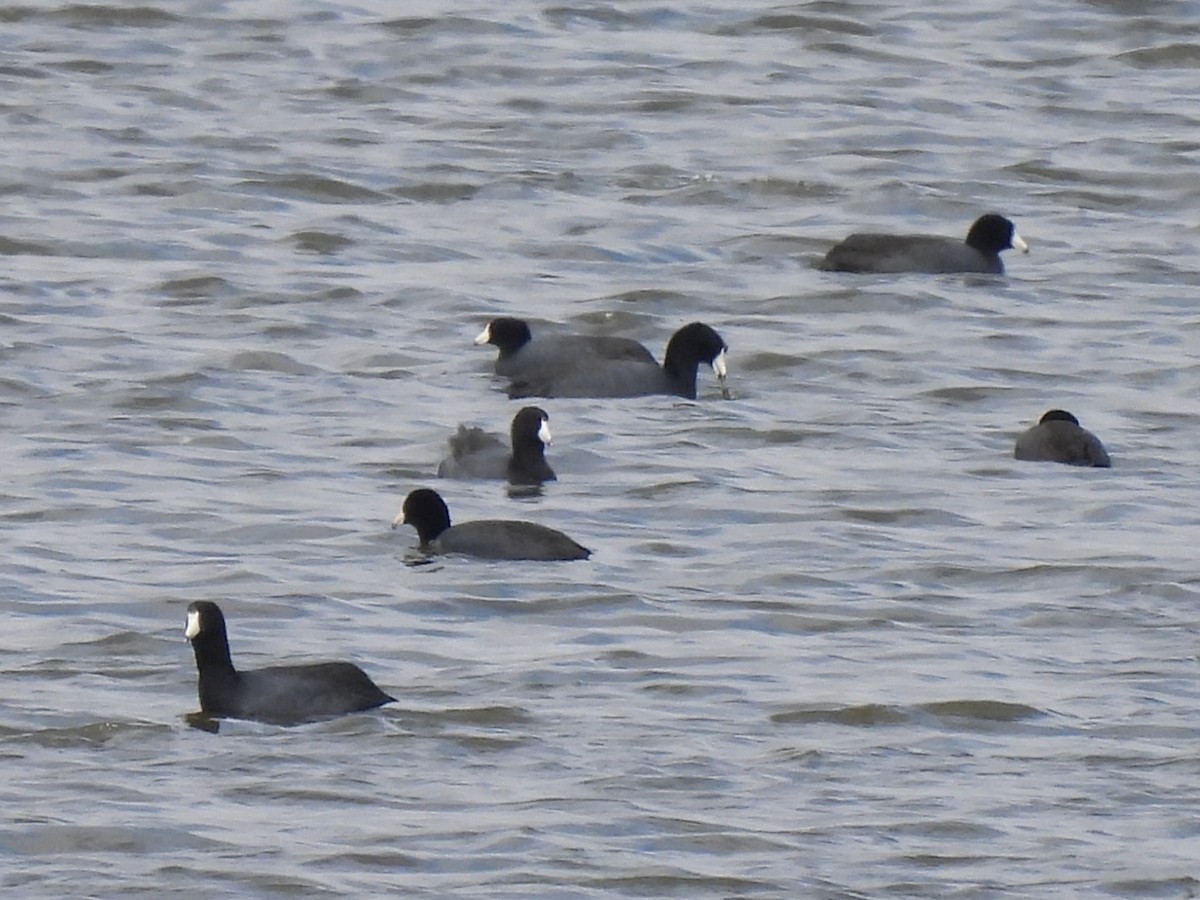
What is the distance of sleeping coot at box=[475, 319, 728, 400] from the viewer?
1761cm

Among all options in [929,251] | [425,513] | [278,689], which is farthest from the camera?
[929,251]

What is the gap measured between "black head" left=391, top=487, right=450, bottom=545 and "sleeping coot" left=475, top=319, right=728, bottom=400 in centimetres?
324

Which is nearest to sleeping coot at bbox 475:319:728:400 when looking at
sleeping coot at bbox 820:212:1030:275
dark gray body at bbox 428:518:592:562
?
sleeping coot at bbox 820:212:1030:275

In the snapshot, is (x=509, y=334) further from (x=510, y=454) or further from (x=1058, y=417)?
(x=1058, y=417)

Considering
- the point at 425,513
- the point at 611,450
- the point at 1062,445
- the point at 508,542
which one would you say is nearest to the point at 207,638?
the point at 508,542

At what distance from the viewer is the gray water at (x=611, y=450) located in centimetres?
1065

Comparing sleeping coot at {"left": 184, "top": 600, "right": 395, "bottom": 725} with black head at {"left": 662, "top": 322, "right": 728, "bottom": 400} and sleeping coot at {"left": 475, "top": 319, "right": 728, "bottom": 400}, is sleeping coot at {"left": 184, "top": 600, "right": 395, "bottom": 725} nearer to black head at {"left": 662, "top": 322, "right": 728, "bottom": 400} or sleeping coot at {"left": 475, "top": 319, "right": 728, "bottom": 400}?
sleeping coot at {"left": 475, "top": 319, "right": 728, "bottom": 400}

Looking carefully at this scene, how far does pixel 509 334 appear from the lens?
17.8 meters

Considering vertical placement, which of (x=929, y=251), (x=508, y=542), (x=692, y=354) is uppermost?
(x=929, y=251)

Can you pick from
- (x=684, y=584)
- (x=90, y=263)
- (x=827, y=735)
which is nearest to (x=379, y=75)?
(x=90, y=263)

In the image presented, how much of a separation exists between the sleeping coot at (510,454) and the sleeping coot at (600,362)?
160cm

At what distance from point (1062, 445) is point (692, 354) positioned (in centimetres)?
250

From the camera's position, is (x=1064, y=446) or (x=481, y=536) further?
(x=1064, y=446)

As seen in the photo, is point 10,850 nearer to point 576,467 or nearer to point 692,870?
point 692,870
